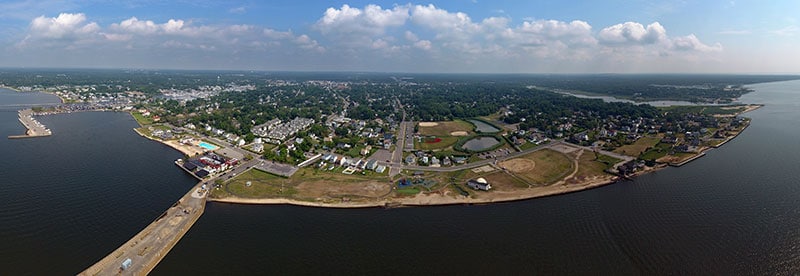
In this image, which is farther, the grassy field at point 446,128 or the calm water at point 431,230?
the grassy field at point 446,128

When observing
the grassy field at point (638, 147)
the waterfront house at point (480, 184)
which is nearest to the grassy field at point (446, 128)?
the waterfront house at point (480, 184)

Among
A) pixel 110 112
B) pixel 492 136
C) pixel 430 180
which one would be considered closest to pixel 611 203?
pixel 430 180

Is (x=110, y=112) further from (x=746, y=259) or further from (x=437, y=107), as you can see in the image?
(x=746, y=259)

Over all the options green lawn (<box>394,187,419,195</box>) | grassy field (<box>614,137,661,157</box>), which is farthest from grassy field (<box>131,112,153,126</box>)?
grassy field (<box>614,137,661,157</box>)

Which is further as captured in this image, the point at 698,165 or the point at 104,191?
the point at 698,165

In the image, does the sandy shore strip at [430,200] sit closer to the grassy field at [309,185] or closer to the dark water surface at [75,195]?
the grassy field at [309,185]

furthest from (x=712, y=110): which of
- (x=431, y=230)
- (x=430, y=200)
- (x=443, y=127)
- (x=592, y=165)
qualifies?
(x=431, y=230)
